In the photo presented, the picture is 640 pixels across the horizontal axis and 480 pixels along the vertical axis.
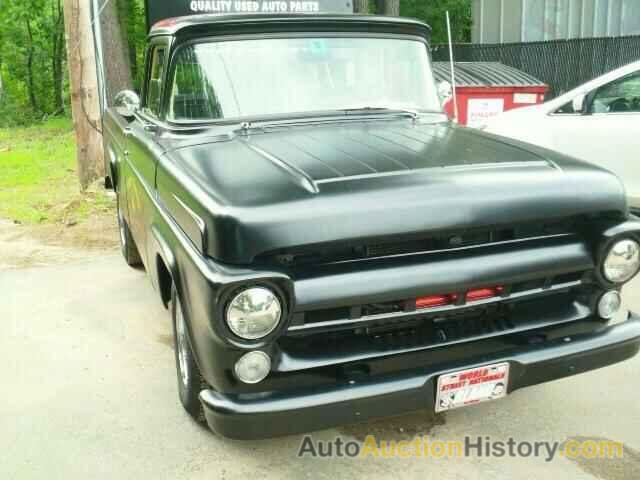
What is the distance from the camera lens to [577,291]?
2.91 metres

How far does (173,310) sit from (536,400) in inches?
75.2

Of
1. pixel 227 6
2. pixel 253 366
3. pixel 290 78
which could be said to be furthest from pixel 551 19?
pixel 253 366

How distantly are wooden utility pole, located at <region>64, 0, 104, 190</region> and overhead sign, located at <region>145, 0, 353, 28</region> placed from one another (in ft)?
2.73

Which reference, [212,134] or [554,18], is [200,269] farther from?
[554,18]

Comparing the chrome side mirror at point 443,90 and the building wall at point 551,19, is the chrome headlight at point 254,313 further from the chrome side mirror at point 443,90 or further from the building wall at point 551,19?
the building wall at point 551,19

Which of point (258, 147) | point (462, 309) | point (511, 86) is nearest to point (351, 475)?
point (462, 309)

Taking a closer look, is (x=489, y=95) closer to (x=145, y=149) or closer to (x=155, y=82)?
(x=155, y=82)

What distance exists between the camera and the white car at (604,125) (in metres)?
5.84

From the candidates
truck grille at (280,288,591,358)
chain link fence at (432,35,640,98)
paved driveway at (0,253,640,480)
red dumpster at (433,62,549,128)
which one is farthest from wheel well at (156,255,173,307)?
chain link fence at (432,35,640,98)

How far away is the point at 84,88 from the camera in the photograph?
786 cm

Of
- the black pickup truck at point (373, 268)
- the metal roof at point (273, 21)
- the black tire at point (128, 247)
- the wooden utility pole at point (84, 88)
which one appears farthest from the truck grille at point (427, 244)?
the wooden utility pole at point (84, 88)

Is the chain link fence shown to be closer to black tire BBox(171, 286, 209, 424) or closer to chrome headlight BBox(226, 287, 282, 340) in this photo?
black tire BBox(171, 286, 209, 424)

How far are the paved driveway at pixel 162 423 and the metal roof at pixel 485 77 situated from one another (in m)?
5.80

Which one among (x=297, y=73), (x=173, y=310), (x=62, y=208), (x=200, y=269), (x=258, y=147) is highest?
(x=297, y=73)
